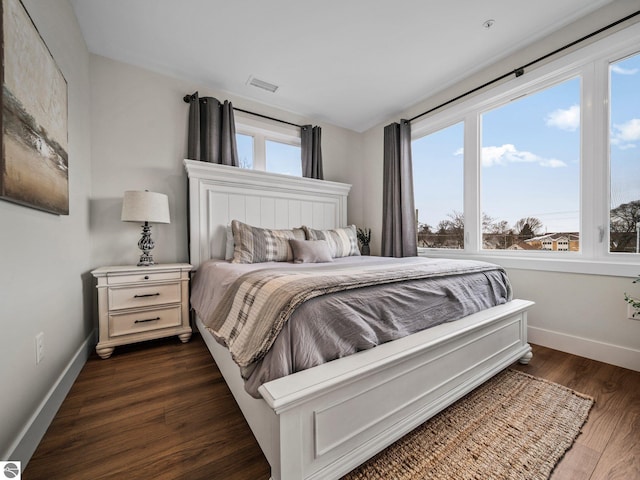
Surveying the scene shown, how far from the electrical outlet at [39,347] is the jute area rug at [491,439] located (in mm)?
1496

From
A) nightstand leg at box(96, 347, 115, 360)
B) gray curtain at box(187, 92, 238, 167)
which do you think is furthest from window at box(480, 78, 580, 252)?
nightstand leg at box(96, 347, 115, 360)

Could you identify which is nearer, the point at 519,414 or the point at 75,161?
the point at 519,414

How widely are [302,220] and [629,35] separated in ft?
9.96

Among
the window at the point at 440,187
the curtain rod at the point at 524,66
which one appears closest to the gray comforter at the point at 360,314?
the window at the point at 440,187

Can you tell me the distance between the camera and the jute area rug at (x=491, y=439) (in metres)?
1.06

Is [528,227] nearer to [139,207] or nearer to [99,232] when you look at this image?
[139,207]

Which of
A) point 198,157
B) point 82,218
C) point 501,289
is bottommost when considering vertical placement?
point 501,289

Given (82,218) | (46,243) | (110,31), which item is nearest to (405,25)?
(110,31)

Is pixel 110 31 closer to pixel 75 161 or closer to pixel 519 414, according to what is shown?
pixel 75 161

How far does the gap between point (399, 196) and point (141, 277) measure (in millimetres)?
2862

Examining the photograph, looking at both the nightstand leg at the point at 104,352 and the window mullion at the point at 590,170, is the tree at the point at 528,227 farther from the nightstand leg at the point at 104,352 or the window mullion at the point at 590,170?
the nightstand leg at the point at 104,352

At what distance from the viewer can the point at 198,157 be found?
108 inches

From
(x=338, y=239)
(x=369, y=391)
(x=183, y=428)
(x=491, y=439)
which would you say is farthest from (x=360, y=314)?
(x=338, y=239)

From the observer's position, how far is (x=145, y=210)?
2.25m
